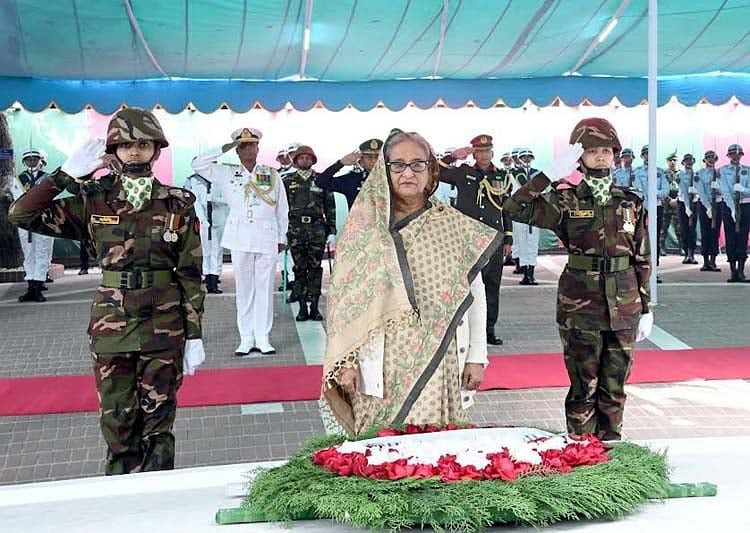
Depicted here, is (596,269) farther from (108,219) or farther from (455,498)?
(455,498)

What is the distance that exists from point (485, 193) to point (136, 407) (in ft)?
14.6

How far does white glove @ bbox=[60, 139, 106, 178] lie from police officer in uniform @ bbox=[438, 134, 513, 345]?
422 centimetres

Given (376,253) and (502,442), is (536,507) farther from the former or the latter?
(376,253)

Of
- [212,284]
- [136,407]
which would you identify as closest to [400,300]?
[136,407]

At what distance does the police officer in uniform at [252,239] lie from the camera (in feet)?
23.0

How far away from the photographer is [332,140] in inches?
548

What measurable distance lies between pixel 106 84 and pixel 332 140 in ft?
19.0

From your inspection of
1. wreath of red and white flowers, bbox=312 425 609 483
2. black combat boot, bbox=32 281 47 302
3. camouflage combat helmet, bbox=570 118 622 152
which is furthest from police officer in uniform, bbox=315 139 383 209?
wreath of red and white flowers, bbox=312 425 609 483

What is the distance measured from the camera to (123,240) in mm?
3443

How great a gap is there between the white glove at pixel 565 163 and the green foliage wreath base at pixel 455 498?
2406mm

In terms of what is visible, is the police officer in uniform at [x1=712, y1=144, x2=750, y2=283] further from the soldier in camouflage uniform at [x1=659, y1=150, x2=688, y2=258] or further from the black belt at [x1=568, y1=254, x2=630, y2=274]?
the black belt at [x1=568, y1=254, x2=630, y2=274]

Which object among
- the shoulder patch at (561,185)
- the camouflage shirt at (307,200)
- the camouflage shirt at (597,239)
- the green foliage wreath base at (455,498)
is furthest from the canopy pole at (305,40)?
the green foliage wreath base at (455,498)

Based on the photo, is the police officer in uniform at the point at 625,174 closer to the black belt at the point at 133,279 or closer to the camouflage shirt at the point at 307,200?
the camouflage shirt at the point at 307,200

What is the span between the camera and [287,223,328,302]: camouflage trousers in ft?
28.4
